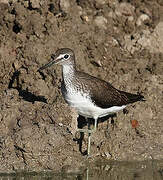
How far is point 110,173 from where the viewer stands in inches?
390

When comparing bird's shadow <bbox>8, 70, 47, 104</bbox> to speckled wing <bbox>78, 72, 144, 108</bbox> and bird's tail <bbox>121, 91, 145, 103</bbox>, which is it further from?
bird's tail <bbox>121, 91, 145, 103</bbox>

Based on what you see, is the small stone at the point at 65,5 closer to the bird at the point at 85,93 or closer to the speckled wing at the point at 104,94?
the bird at the point at 85,93

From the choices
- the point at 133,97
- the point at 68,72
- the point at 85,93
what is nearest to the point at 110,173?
the point at 85,93

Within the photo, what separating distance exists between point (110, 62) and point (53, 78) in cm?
130

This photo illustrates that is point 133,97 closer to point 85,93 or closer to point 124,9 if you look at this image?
point 85,93

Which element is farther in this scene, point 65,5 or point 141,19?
point 141,19

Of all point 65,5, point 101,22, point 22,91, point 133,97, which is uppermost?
point 65,5

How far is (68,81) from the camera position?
34.1 feet

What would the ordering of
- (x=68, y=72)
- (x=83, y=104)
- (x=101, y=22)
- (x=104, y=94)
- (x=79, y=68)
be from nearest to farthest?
(x=83, y=104), (x=68, y=72), (x=104, y=94), (x=79, y=68), (x=101, y=22)

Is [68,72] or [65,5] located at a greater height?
[65,5]

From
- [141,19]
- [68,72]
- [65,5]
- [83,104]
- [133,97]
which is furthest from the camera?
[141,19]

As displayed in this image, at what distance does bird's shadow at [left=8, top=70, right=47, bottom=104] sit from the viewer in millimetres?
11273

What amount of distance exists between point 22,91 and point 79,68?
1211 millimetres

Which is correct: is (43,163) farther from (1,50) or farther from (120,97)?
(1,50)
